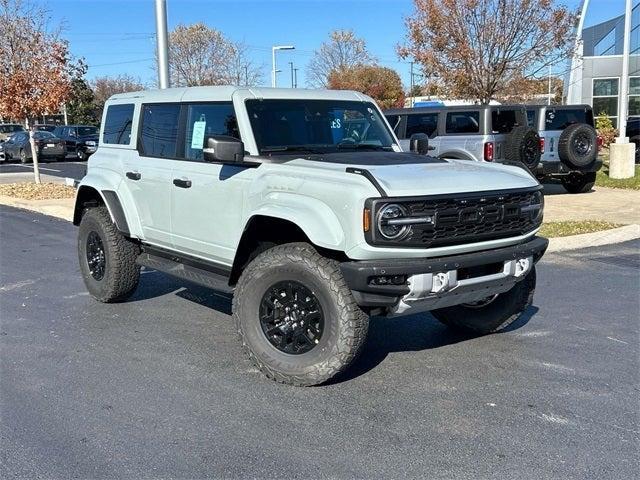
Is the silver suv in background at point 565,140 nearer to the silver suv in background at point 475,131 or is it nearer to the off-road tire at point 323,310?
the silver suv in background at point 475,131

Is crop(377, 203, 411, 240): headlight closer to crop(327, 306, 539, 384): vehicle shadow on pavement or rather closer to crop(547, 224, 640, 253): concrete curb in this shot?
crop(327, 306, 539, 384): vehicle shadow on pavement

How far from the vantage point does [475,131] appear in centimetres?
1336

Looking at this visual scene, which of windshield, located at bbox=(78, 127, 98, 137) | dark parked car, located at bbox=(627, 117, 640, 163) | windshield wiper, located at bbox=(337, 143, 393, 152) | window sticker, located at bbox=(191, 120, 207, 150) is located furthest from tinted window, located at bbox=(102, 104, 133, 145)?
windshield, located at bbox=(78, 127, 98, 137)

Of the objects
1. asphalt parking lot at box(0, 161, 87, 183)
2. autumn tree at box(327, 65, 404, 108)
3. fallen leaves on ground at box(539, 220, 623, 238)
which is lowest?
fallen leaves on ground at box(539, 220, 623, 238)

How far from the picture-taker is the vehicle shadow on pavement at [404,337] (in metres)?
4.92

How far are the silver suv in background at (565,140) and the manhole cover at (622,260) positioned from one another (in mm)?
5242

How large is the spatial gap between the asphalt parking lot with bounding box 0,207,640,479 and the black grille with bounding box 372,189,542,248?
0.98m

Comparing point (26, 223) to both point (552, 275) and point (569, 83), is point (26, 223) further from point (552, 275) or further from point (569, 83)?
point (569, 83)

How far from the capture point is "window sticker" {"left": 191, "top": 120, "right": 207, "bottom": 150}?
17.7ft

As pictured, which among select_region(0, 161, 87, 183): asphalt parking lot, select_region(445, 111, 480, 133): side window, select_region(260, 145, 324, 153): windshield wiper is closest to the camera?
select_region(260, 145, 324, 153): windshield wiper

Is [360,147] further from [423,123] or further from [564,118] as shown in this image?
[564,118]

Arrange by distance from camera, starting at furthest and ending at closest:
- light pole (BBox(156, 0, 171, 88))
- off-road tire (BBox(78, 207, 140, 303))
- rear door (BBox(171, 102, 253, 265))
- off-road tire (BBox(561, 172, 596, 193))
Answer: off-road tire (BBox(561, 172, 596, 193))
light pole (BBox(156, 0, 171, 88))
off-road tire (BBox(78, 207, 140, 303))
rear door (BBox(171, 102, 253, 265))

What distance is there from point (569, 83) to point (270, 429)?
81.2 feet

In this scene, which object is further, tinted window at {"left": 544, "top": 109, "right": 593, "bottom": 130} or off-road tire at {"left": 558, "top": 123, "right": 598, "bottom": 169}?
tinted window at {"left": 544, "top": 109, "right": 593, "bottom": 130}
